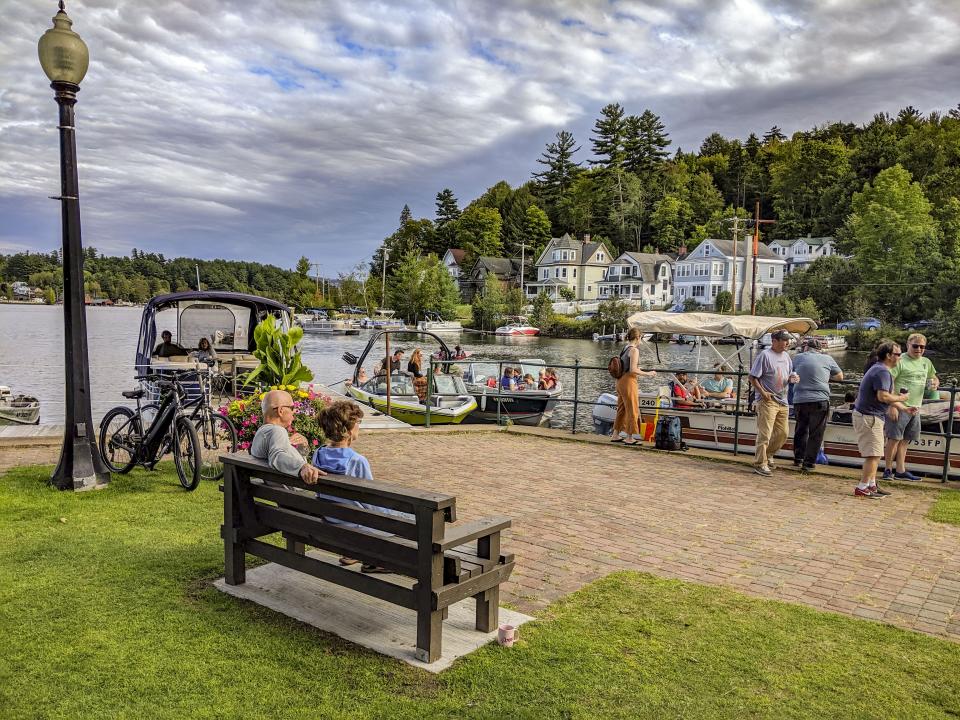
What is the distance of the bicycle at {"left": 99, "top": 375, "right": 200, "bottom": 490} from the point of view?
24.8 feet

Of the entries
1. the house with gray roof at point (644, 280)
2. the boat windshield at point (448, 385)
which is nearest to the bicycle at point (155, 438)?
the boat windshield at point (448, 385)

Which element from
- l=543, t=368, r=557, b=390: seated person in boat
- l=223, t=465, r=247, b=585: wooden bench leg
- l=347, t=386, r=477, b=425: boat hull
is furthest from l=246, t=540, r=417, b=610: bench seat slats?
l=543, t=368, r=557, b=390: seated person in boat

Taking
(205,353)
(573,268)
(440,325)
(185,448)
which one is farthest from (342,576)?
(573,268)

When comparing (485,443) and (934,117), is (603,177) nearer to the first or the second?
(934,117)

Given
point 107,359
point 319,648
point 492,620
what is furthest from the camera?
point 107,359

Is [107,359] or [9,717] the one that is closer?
[9,717]

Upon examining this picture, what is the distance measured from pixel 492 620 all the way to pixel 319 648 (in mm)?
977

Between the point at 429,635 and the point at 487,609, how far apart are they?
500 millimetres

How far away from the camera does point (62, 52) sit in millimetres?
7184

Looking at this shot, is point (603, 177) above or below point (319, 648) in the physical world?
above

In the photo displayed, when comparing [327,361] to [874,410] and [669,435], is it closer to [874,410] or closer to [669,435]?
[669,435]

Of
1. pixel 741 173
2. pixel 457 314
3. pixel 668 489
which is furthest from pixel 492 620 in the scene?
pixel 741 173

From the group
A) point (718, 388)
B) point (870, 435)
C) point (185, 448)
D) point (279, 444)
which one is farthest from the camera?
point (718, 388)

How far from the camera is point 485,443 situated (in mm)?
11320
